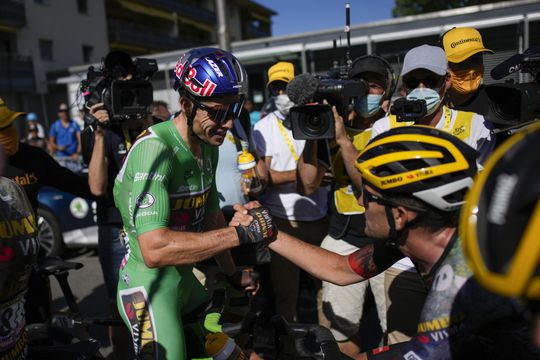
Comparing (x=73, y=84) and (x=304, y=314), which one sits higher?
(x=73, y=84)

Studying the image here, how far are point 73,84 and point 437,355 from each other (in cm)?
1636

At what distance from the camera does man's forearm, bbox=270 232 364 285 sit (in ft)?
7.63

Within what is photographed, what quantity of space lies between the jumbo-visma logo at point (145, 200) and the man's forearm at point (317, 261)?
751 millimetres

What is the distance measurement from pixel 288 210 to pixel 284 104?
1.04 meters

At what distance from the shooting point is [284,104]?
165 inches

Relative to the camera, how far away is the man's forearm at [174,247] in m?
1.90

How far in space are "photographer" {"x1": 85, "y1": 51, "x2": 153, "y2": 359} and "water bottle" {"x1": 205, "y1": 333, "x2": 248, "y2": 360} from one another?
1087 mm

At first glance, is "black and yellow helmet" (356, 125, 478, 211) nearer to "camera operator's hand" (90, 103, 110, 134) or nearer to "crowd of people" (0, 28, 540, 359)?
"crowd of people" (0, 28, 540, 359)

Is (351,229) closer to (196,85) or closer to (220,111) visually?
(220,111)

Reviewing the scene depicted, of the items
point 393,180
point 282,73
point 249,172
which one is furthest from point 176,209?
point 282,73

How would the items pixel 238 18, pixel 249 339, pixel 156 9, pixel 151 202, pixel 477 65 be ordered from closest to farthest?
pixel 151 202 → pixel 249 339 → pixel 477 65 → pixel 156 9 → pixel 238 18

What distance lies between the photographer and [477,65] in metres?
3.29

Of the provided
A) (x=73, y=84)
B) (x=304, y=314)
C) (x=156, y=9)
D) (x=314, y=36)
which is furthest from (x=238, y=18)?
(x=304, y=314)

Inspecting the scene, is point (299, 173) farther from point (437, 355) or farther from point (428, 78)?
point (437, 355)
